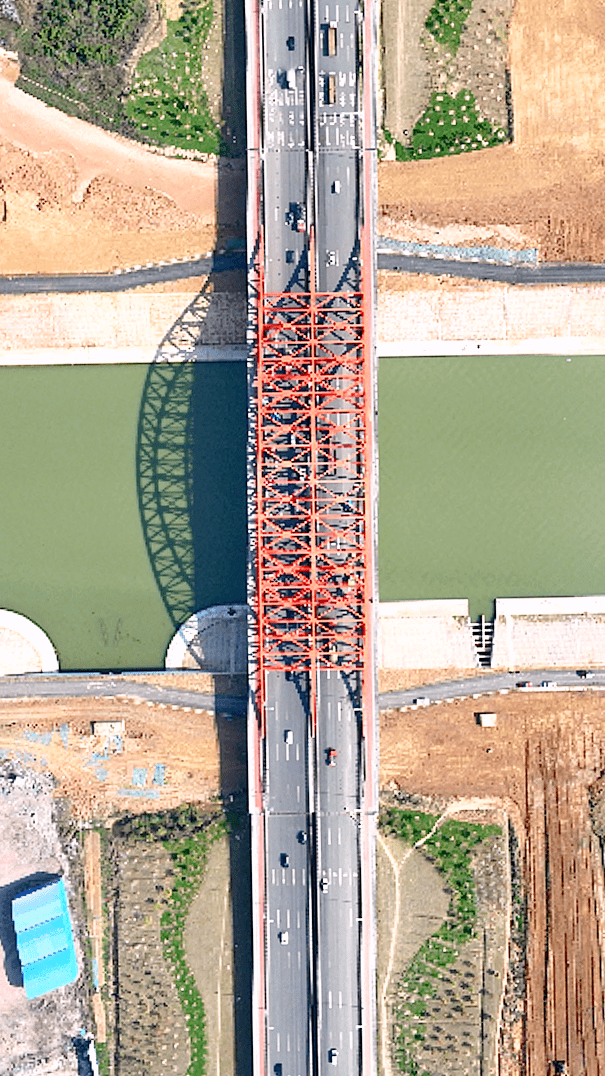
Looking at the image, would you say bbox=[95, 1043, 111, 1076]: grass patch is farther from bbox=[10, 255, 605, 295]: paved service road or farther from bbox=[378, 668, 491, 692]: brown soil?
bbox=[10, 255, 605, 295]: paved service road

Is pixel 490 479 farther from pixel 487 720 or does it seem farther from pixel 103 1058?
pixel 103 1058

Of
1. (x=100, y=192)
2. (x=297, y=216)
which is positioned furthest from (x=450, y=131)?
(x=100, y=192)

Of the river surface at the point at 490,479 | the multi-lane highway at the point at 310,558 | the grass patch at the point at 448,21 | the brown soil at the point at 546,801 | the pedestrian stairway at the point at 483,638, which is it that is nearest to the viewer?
the multi-lane highway at the point at 310,558

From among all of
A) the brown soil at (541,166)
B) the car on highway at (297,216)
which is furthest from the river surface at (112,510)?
the brown soil at (541,166)

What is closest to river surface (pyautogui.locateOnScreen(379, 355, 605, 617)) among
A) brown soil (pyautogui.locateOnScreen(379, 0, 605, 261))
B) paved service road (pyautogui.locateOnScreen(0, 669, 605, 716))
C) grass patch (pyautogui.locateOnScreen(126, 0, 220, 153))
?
paved service road (pyautogui.locateOnScreen(0, 669, 605, 716))

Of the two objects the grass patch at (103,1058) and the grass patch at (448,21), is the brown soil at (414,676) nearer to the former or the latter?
the grass patch at (103,1058)

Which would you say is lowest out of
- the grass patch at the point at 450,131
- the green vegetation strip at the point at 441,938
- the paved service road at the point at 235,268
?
the green vegetation strip at the point at 441,938
